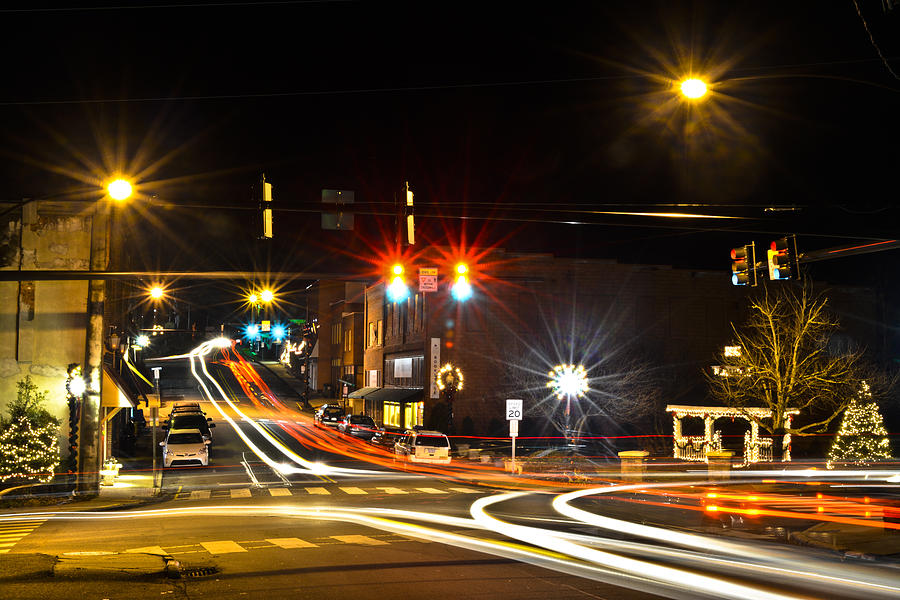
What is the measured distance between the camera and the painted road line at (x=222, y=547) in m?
13.6

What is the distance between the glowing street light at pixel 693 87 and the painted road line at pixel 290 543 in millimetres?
10412

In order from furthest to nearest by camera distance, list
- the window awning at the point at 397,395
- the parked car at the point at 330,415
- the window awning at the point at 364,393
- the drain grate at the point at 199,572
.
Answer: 1. the window awning at the point at 364,393
2. the parked car at the point at 330,415
3. the window awning at the point at 397,395
4. the drain grate at the point at 199,572

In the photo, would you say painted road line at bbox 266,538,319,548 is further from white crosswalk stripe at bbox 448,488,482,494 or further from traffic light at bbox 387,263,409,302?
white crosswalk stripe at bbox 448,488,482,494

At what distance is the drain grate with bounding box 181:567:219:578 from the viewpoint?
11.3 metres

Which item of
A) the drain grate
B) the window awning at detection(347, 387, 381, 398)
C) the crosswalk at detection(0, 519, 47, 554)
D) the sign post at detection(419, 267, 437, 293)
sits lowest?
the crosswalk at detection(0, 519, 47, 554)

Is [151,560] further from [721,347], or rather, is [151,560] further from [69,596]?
[721,347]

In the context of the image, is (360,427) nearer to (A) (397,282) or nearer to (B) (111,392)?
(B) (111,392)

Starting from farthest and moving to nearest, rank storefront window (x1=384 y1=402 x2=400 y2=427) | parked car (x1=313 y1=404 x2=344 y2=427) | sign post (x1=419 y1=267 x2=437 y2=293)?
storefront window (x1=384 y1=402 x2=400 y2=427) → parked car (x1=313 y1=404 x2=344 y2=427) → sign post (x1=419 y1=267 x2=437 y2=293)

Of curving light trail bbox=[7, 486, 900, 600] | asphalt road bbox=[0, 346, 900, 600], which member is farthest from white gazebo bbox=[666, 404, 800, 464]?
curving light trail bbox=[7, 486, 900, 600]

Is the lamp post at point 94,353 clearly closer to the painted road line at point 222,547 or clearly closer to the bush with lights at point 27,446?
the bush with lights at point 27,446

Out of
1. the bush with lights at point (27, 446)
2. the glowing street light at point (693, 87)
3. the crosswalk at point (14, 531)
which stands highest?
the glowing street light at point (693, 87)

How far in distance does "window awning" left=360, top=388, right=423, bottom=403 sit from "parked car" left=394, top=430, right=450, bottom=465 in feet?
51.0

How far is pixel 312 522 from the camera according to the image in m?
17.8

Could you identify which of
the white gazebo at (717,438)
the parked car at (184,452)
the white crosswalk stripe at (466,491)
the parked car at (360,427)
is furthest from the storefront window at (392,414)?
the white crosswalk stripe at (466,491)
